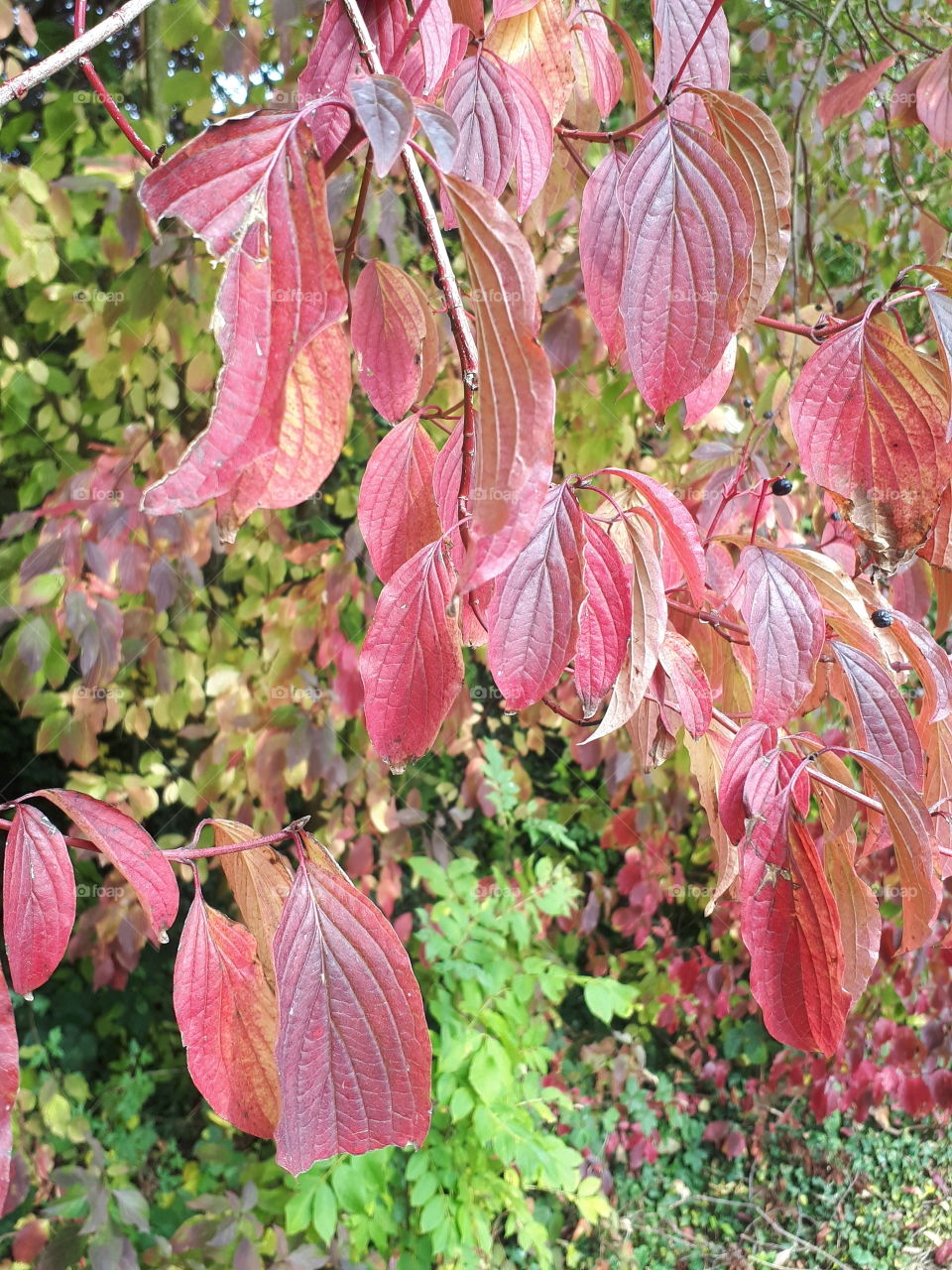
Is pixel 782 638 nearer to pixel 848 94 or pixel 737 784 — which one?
pixel 737 784

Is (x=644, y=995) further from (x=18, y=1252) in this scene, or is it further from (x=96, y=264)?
(x=96, y=264)

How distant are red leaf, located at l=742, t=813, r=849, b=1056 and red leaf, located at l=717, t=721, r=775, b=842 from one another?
1 cm

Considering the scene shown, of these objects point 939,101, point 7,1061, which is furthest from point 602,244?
point 939,101

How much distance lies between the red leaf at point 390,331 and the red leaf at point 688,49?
0.15 metres

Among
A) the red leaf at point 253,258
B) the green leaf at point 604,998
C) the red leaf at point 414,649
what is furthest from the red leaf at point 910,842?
the green leaf at point 604,998

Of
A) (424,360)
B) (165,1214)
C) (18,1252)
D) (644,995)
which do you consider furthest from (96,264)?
(644,995)

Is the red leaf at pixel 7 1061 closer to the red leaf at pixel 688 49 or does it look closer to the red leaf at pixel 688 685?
the red leaf at pixel 688 685

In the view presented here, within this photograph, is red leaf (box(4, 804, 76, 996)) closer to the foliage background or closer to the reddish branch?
the reddish branch

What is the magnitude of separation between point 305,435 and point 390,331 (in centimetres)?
16

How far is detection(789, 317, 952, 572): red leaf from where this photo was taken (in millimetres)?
445

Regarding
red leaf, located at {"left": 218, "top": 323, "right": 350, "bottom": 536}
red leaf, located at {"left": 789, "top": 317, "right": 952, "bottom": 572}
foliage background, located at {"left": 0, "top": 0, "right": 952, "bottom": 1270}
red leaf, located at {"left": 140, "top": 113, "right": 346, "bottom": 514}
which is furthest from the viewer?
foliage background, located at {"left": 0, "top": 0, "right": 952, "bottom": 1270}

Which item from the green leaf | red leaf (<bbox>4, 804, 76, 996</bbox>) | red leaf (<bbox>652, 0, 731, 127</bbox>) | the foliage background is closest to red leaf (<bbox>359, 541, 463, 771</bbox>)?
red leaf (<bbox>4, 804, 76, 996</bbox>)

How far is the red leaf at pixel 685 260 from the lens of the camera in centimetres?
38

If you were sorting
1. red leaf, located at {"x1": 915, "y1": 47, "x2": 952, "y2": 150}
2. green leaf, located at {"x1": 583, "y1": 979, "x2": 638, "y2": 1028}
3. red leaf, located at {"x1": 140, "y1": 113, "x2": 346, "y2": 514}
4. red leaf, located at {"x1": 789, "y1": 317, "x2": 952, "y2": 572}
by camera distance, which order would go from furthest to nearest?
1. green leaf, located at {"x1": 583, "y1": 979, "x2": 638, "y2": 1028}
2. red leaf, located at {"x1": 915, "y1": 47, "x2": 952, "y2": 150}
3. red leaf, located at {"x1": 789, "y1": 317, "x2": 952, "y2": 572}
4. red leaf, located at {"x1": 140, "y1": 113, "x2": 346, "y2": 514}
